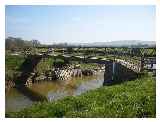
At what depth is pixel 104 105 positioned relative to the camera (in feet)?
12.6

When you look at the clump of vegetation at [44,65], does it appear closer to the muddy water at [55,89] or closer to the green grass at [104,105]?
the muddy water at [55,89]

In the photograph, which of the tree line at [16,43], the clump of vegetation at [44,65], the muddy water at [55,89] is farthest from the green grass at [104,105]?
the tree line at [16,43]

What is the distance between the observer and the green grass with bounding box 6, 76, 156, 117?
3.81m

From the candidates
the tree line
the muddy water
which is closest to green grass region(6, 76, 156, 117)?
the muddy water

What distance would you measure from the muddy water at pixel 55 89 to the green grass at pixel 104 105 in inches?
1.6

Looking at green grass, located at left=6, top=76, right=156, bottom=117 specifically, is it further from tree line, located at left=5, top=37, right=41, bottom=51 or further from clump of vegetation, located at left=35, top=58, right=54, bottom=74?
tree line, located at left=5, top=37, right=41, bottom=51

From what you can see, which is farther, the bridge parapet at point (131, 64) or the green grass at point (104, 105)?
the bridge parapet at point (131, 64)

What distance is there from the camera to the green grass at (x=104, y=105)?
12.5ft

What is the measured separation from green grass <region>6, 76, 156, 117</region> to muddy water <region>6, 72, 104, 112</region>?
0.04 metres

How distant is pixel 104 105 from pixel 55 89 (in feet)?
1.31

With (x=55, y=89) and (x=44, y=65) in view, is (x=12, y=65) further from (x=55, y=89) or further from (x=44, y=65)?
(x=55, y=89)

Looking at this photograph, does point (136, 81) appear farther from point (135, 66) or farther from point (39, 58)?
point (39, 58)

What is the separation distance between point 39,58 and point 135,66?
29.9 inches
